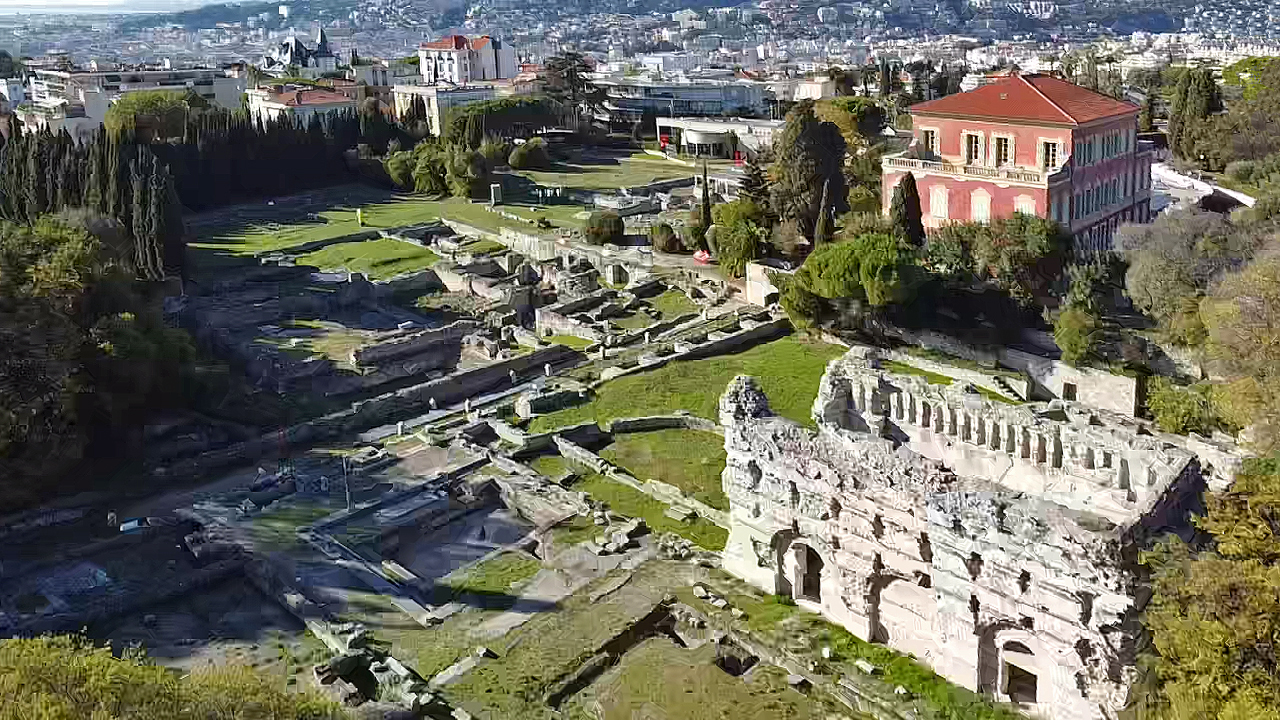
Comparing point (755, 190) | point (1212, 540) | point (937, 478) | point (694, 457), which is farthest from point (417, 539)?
point (755, 190)

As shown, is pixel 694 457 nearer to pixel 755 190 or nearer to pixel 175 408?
pixel 175 408

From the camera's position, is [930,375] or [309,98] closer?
[930,375]

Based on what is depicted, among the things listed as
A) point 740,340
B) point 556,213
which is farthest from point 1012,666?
point 556,213

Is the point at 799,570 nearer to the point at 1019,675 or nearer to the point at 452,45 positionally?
the point at 1019,675

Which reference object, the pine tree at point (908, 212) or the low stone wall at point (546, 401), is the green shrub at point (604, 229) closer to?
the pine tree at point (908, 212)

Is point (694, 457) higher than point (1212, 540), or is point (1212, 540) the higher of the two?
point (1212, 540)

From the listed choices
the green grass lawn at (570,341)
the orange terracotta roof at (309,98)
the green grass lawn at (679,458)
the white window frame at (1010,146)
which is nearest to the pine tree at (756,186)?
the white window frame at (1010,146)

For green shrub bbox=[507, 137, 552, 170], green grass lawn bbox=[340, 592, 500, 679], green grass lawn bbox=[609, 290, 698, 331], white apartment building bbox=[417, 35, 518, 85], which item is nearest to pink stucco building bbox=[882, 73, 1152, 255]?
green grass lawn bbox=[609, 290, 698, 331]
